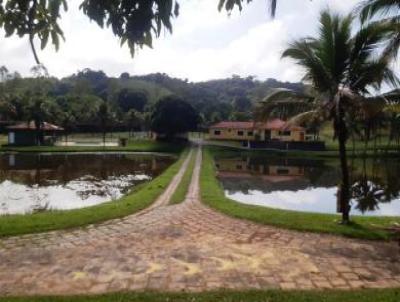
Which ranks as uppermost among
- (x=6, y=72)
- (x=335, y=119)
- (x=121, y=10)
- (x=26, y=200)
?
(x=6, y=72)

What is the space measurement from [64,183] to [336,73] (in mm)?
15715

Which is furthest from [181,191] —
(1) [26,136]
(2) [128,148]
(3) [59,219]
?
(1) [26,136]

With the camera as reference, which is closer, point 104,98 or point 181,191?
point 181,191

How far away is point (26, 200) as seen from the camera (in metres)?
17.2

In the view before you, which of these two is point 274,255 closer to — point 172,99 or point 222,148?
point 222,148

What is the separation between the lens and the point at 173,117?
5394 cm

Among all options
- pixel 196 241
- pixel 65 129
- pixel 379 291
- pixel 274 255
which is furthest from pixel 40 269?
pixel 65 129

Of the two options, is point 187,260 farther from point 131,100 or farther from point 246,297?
point 131,100

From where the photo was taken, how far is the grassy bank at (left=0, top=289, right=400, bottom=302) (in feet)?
18.8

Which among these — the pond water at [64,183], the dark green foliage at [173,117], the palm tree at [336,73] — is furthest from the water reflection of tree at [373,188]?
the dark green foliage at [173,117]

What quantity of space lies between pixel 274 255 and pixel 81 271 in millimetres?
3140

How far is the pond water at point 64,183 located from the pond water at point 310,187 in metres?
5.03

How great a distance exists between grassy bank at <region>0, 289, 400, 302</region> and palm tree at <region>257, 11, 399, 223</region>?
475 cm

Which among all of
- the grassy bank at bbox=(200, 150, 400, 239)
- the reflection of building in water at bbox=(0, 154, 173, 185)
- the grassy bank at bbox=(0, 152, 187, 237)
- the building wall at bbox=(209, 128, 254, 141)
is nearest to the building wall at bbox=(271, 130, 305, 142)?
the building wall at bbox=(209, 128, 254, 141)
